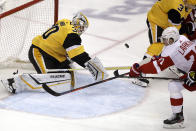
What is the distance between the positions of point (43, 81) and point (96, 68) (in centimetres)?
50

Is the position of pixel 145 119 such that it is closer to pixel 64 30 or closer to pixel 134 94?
pixel 134 94

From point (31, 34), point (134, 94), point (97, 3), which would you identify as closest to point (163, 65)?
point (134, 94)

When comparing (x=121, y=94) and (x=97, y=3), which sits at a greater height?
(x=97, y=3)

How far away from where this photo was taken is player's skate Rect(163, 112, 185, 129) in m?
3.41

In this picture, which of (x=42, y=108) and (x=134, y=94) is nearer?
(x=42, y=108)

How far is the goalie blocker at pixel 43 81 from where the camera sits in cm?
400

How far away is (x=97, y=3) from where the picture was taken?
6809mm

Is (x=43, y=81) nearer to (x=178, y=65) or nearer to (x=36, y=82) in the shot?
(x=36, y=82)

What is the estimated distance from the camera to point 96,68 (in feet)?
13.0

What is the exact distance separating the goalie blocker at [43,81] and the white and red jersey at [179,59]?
0.64m

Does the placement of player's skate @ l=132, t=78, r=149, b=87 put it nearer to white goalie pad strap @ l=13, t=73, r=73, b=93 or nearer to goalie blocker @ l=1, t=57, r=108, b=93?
goalie blocker @ l=1, t=57, r=108, b=93

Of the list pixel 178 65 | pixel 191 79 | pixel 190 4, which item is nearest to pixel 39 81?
pixel 178 65

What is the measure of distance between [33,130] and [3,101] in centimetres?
69

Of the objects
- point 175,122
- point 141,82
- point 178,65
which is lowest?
point 175,122
